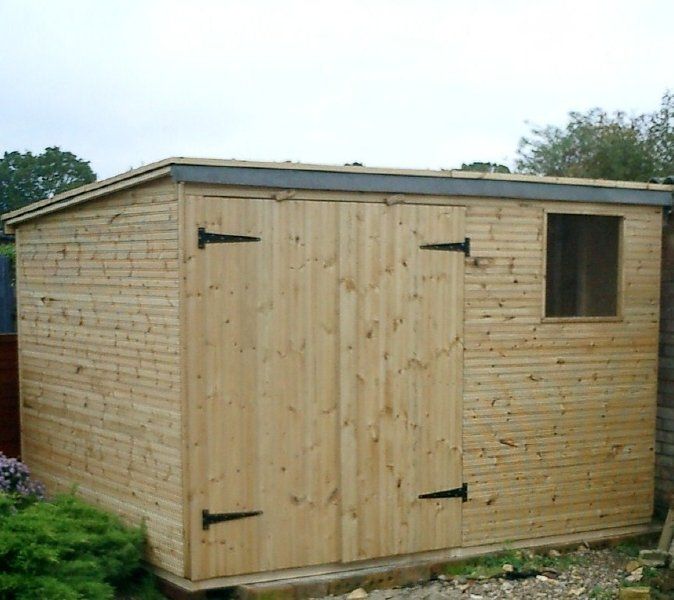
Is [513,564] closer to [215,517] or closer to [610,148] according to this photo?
[215,517]

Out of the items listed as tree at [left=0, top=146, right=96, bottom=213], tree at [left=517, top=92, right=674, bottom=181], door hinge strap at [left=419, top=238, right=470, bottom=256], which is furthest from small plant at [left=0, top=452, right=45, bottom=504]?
tree at [left=0, top=146, right=96, bottom=213]

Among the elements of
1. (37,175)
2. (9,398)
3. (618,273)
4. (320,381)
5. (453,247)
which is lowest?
(9,398)

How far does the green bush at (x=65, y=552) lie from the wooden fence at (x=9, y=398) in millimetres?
2583

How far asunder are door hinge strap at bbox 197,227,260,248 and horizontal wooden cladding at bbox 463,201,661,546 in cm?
183

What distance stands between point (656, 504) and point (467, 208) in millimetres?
3182

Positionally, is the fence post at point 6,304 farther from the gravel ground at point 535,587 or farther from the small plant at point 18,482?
the gravel ground at point 535,587

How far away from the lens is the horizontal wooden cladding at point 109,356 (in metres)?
7.51

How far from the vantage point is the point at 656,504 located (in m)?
A: 9.45

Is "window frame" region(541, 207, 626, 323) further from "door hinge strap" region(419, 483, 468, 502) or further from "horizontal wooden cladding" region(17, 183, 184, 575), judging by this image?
"horizontal wooden cladding" region(17, 183, 184, 575)

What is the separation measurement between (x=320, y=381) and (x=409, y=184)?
5.10ft

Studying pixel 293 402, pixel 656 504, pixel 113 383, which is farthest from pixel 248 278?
pixel 656 504

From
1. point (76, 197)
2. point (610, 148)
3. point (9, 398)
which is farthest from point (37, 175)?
point (76, 197)

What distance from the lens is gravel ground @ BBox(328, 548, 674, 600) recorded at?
25.7 ft

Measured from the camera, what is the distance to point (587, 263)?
30.1 ft
